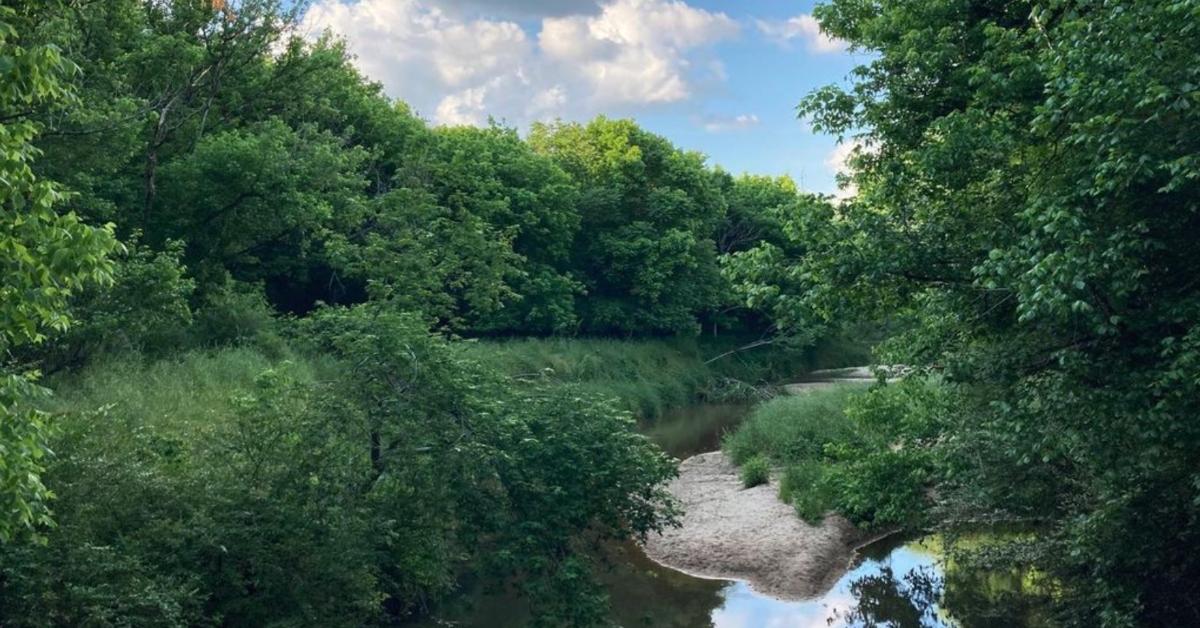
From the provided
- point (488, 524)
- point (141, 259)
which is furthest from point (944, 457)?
point (141, 259)

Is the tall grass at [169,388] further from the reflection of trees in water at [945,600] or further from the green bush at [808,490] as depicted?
the reflection of trees in water at [945,600]

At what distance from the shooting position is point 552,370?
634 inches

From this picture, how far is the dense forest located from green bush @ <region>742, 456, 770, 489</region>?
6.15 feet

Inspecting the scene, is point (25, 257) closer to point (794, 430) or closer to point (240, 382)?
point (240, 382)

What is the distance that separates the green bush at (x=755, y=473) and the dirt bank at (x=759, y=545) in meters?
0.85

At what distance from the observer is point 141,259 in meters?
20.5

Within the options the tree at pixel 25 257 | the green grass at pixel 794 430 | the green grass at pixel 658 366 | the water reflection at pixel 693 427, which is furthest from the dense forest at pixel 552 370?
the green grass at pixel 658 366

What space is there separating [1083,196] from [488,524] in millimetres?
8348

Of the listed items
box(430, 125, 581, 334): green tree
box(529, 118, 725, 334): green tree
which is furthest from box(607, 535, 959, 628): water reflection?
box(529, 118, 725, 334): green tree

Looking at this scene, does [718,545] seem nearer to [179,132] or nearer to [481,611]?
[481,611]

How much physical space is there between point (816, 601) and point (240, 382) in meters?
12.0

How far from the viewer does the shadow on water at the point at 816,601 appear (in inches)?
647

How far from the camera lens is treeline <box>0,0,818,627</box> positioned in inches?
412

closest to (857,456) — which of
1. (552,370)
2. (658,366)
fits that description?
(552,370)
